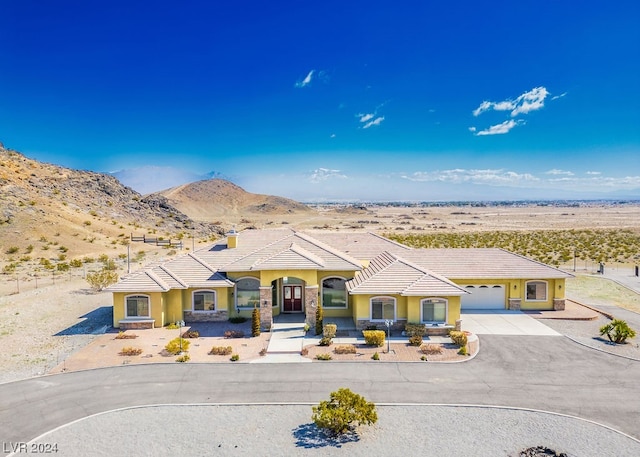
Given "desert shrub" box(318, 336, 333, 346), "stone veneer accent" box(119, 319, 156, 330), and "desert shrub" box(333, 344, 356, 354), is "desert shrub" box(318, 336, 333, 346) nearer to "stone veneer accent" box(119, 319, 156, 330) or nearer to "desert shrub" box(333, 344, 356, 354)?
"desert shrub" box(333, 344, 356, 354)

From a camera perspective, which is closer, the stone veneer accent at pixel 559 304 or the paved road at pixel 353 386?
the paved road at pixel 353 386

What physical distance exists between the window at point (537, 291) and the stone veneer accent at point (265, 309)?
18319 mm

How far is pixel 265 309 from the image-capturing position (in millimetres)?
24953

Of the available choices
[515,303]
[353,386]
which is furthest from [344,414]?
[515,303]

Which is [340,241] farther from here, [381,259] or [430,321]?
[430,321]

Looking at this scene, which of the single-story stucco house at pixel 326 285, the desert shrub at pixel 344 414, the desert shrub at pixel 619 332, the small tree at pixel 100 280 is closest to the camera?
the desert shrub at pixel 344 414

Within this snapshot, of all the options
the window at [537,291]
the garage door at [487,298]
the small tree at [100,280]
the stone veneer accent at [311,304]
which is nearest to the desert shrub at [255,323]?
the stone veneer accent at [311,304]

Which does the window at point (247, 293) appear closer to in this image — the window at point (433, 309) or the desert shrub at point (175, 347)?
the desert shrub at point (175, 347)

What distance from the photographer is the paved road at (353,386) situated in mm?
15422

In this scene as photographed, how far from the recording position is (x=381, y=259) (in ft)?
96.4

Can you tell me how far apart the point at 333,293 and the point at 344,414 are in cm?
1402

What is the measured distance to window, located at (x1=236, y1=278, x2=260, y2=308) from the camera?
89.4 ft

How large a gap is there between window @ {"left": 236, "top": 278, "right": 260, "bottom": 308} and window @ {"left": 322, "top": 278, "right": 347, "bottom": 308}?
4.41 m

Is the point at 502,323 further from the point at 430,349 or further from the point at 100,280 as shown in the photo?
the point at 100,280
